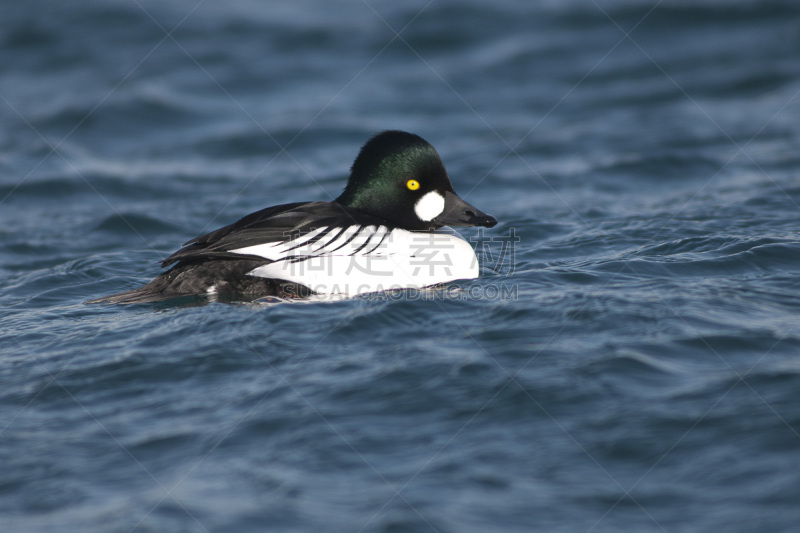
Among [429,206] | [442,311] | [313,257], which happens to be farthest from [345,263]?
[429,206]

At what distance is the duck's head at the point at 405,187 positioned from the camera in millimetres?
6551

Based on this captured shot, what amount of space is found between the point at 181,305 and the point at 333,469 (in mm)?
2475

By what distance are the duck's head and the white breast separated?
59 cm

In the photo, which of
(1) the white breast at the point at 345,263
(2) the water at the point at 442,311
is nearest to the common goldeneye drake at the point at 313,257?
(1) the white breast at the point at 345,263

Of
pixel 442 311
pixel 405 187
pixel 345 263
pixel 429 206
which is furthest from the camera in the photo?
pixel 429 206

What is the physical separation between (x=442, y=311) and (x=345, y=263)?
2.70 ft

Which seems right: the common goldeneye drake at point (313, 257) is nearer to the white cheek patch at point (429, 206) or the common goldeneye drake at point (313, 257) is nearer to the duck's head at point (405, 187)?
the duck's head at point (405, 187)

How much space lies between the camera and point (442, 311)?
5.75 m

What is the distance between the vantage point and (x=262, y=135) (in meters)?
12.6

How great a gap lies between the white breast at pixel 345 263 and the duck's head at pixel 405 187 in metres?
0.59

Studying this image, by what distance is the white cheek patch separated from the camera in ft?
22.1

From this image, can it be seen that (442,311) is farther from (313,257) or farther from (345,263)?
(313,257)

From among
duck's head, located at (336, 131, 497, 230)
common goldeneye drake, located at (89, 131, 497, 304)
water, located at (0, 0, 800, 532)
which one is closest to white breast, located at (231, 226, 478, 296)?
common goldeneye drake, located at (89, 131, 497, 304)

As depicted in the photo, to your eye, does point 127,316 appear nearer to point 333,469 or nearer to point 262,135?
point 333,469
